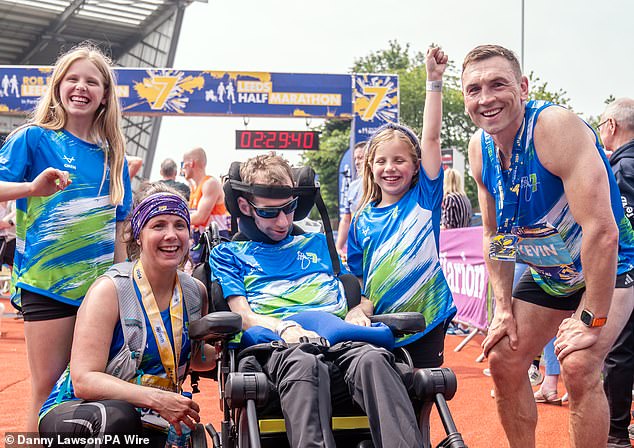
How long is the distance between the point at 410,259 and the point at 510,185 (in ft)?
2.01

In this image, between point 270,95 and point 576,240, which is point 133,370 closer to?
point 576,240

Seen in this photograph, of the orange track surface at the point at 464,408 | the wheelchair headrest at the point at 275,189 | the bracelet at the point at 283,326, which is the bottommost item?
the orange track surface at the point at 464,408

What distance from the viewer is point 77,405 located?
261 cm

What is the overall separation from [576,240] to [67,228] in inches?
93.9

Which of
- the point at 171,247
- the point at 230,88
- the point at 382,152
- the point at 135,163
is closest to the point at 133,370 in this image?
the point at 171,247

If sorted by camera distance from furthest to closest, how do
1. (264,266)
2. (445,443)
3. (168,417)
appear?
(264,266)
(168,417)
(445,443)

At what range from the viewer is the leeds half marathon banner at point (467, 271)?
7.80 meters

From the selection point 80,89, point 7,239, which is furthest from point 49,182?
point 7,239

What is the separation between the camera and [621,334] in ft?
14.4

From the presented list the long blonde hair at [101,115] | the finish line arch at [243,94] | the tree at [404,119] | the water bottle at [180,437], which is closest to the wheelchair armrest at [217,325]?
the water bottle at [180,437]

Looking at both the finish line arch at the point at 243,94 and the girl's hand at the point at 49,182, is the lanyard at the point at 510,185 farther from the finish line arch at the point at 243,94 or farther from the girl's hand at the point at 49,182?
the finish line arch at the point at 243,94

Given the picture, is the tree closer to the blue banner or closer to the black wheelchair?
the blue banner

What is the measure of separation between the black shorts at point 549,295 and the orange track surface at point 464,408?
138 centimetres

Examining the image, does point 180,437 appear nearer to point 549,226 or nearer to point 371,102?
point 549,226
